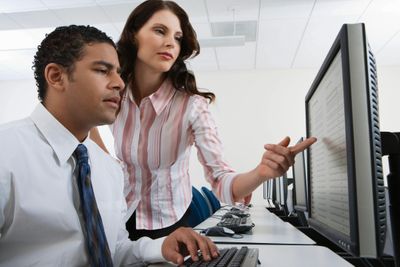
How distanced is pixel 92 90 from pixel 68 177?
23cm

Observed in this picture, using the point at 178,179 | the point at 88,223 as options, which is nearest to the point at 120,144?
the point at 178,179

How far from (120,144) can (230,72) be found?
16.1 feet

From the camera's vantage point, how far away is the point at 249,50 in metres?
5.15

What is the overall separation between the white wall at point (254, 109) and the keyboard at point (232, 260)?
4985 millimetres

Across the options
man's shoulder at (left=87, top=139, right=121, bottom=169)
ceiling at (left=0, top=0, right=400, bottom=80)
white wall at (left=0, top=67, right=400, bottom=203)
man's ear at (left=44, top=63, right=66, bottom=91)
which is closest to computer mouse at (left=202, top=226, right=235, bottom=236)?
man's shoulder at (left=87, top=139, right=121, bottom=169)

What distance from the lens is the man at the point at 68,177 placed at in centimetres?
73

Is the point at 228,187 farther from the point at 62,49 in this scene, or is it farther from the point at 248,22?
the point at 248,22

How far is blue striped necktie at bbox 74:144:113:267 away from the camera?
2.46 ft

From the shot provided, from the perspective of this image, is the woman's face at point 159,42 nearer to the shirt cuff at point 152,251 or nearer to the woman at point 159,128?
the woman at point 159,128

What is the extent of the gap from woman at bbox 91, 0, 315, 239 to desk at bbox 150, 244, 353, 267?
0.22m

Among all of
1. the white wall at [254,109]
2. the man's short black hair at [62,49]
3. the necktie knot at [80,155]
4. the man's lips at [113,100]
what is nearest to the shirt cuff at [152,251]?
the necktie knot at [80,155]

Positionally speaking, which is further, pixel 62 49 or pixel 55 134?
pixel 62 49

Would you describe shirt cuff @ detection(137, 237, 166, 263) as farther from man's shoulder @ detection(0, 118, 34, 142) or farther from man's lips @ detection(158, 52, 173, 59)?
man's lips @ detection(158, 52, 173, 59)

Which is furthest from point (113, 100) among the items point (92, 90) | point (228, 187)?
point (228, 187)
